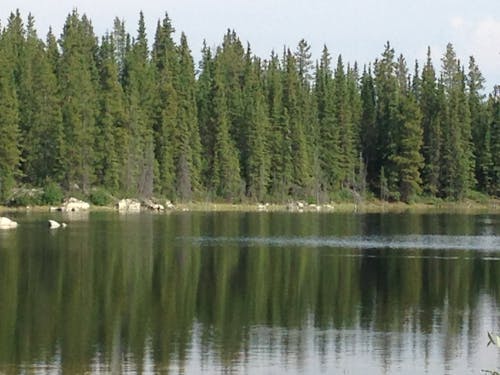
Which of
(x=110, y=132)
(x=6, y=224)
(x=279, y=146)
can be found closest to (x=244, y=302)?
(x=6, y=224)

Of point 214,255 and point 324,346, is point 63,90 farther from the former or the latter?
point 324,346

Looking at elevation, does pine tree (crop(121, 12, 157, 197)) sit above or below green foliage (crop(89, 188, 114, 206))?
above

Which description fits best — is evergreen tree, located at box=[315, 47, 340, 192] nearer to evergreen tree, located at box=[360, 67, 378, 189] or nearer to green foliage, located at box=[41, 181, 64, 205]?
evergreen tree, located at box=[360, 67, 378, 189]

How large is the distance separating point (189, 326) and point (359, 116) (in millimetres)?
101962

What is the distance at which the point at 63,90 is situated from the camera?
339ft

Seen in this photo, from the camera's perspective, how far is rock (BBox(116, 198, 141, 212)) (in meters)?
98.4

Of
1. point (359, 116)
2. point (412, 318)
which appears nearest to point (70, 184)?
point (359, 116)

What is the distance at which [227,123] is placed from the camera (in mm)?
117000

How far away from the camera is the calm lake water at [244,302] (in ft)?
86.1

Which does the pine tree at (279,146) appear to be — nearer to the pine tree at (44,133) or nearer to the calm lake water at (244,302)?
the pine tree at (44,133)

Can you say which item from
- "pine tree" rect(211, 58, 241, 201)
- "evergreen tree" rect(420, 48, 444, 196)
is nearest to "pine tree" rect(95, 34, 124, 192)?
"pine tree" rect(211, 58, 241, 201)

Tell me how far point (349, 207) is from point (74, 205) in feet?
117

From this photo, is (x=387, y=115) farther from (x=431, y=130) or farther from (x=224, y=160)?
(x=224, y=160)

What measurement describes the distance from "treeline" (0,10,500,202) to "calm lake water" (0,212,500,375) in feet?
109
